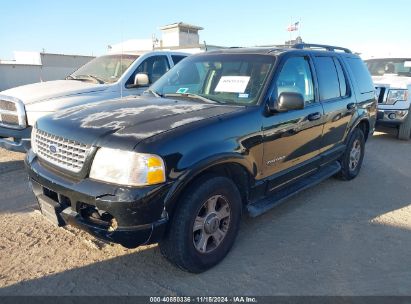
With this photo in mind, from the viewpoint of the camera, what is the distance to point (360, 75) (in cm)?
543

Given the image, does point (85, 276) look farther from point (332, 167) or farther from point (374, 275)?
point (332, 167)

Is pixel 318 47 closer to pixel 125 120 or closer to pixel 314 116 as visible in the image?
pixel 314 116

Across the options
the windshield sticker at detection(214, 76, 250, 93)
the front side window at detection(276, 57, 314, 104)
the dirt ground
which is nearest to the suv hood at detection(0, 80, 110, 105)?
the dirt ground

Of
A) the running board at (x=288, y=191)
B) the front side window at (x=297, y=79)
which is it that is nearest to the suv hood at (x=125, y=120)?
the front side window at (x=297, y=79)

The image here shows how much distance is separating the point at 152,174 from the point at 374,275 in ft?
6.88

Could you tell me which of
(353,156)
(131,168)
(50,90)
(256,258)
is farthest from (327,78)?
(50,90)

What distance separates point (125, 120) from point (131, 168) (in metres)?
0.61

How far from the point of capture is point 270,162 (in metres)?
3.53

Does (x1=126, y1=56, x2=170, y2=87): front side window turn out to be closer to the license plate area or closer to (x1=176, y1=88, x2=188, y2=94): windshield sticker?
(x1=176, y1=88, x2=188, y2=94): windshield sticker

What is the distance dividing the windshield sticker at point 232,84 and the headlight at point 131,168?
55.7 inches

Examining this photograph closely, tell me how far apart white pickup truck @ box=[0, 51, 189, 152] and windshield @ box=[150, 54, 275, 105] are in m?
1.81

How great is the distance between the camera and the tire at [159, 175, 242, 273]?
2.72 metres

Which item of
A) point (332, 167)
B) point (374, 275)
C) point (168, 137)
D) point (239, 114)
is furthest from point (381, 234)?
point (168, 137)

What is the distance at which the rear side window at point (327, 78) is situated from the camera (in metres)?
4.32
